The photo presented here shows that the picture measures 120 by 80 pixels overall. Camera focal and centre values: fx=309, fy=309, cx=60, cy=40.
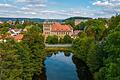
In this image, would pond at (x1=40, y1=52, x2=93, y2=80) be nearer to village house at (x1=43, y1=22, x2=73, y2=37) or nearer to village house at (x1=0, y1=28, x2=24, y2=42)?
village house at (x1=0, y1=28, x2=24, y2=42)

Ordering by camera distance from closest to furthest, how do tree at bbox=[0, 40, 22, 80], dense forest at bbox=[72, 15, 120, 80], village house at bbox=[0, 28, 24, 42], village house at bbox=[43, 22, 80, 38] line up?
dense forest at bbox=[72, 15, 120, 80], tree at bbox=[0, 40, 22, 80], village house at bbox=[0, 28, 24, 42], village house at bbox=[43, 22, 80, 38]

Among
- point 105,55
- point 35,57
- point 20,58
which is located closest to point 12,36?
point 35,57

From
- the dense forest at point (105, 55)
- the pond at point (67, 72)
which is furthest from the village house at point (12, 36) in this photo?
the dense forest at point (105, 55)

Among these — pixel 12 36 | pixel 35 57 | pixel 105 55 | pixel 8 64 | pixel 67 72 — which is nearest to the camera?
pixel 8 64

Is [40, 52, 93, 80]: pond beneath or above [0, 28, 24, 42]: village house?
beneath

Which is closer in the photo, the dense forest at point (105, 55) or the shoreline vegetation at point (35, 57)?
the dense forest at point (105, 55)

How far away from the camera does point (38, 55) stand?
151 ft

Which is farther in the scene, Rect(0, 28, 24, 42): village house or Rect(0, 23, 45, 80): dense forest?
Rect(0, 28, 24, 42): village house

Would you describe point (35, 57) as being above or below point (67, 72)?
above

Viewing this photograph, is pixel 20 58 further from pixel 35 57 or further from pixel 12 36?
pixel 12 36

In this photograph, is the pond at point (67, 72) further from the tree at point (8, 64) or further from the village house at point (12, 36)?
the tree at point (8, 64)

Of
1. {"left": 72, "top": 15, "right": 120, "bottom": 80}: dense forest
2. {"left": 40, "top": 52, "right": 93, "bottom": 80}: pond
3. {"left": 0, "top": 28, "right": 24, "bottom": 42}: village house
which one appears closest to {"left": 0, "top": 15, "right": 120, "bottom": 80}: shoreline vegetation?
{"left": 72, "top": 15, "right": 120, "bottom": 80}: dense forest

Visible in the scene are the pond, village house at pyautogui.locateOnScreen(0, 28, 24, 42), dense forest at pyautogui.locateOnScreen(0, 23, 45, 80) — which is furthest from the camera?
the pond

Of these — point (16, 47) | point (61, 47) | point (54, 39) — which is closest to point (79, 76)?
point (16, 47)
